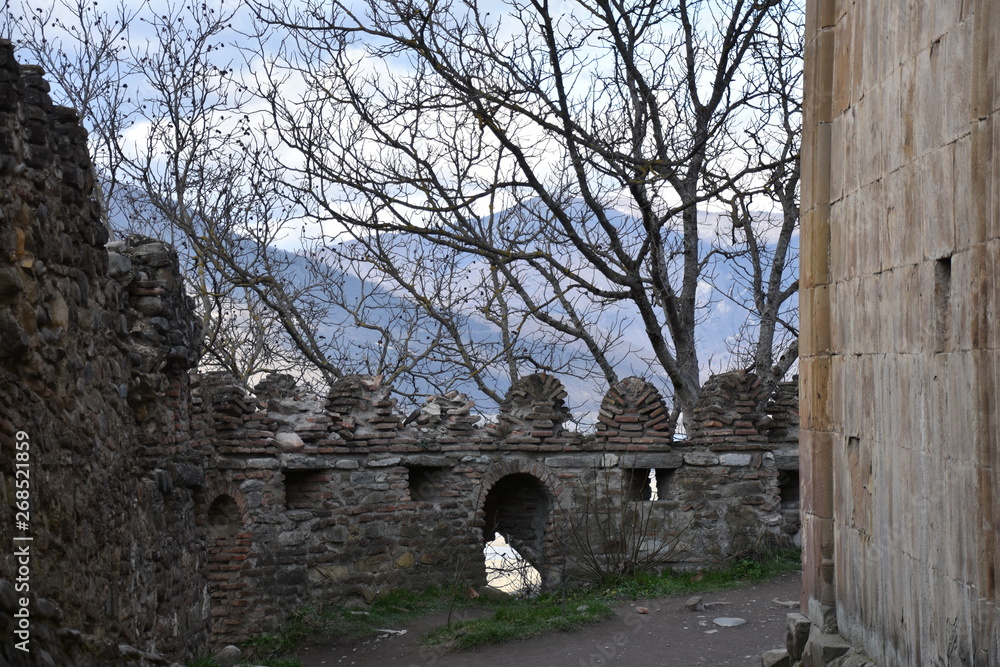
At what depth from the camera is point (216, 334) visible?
1499cm

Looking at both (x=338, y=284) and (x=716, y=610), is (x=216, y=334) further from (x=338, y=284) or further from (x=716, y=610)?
(x=716, y=610)

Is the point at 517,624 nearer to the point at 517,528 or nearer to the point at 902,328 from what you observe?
the point at 517,528

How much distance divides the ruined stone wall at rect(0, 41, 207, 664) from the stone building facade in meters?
0.02

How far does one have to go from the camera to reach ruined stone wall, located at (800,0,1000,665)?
3.42 meters

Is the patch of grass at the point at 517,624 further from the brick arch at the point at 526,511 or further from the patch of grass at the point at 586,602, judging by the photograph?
the brick arch at the point at 526,511

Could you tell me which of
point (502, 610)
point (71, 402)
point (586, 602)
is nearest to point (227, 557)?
point (502, 610)

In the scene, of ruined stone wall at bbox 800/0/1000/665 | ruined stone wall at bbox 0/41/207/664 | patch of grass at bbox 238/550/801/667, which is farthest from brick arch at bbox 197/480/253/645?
ruined stone wall at bbox 800/0/1000/665

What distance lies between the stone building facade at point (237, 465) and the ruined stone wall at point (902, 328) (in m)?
3.19

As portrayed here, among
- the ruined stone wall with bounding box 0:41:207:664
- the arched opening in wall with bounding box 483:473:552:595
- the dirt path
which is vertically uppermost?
the ruined stone wall with bounding box 0:41:207:664

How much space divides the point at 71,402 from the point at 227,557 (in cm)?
505

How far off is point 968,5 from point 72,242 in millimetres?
4122

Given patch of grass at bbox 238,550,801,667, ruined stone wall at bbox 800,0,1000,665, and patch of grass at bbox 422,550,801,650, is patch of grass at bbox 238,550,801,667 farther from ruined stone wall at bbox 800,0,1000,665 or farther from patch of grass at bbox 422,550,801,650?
ruined stone wall at bbox 800,0,1000,665

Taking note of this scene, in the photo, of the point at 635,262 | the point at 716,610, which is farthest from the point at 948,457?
the point at 635,262

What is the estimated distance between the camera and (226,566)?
9430mm
